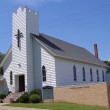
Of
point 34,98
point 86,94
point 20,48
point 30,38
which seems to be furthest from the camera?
point 30,38

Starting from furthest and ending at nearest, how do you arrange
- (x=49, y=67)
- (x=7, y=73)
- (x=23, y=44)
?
(x=7, y=73), (x=23, y=44), (x=49, y=67)

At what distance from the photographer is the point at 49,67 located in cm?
3709

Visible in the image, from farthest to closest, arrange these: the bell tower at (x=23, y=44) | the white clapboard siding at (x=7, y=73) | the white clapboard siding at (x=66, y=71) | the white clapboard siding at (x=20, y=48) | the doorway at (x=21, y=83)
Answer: the white clapboard siding at (x=7, y=73) → the doorway at (x=21, y=83) → the white clapboard siding at (x=20, y=48) → the bell tower at (x=23, y=44) → the white clapboard siding at (x=66, y=71)

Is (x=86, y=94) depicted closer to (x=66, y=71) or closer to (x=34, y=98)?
(x=34, y=98)

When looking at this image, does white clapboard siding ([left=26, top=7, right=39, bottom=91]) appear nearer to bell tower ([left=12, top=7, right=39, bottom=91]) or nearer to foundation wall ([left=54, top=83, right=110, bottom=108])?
bell tower ([left=12, top=7, right=39, bottom=91])

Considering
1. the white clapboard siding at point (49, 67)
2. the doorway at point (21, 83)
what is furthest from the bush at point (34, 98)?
the doorway at point (21, 83)

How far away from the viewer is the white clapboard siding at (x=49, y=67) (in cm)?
3666

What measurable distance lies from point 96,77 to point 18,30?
1936cm

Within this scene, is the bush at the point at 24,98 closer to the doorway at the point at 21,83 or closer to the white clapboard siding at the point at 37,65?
the white clapboard siding at the point at 37,65

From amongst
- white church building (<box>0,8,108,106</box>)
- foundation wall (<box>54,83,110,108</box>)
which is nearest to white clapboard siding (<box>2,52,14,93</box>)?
white church building (<box>0,8,108,106</box>)

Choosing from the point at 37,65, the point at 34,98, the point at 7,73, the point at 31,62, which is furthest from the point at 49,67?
the point at 7,73

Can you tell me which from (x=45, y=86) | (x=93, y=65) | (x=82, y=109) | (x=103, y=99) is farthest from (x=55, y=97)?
(x=93, y=65)

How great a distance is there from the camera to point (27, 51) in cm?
3797

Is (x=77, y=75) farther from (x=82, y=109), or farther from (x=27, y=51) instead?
(x=82, y=109)
